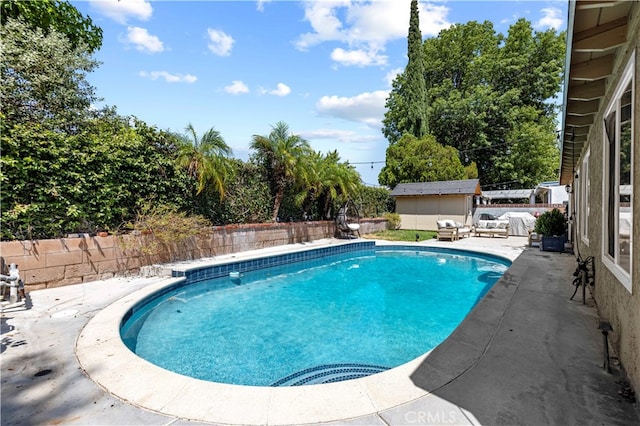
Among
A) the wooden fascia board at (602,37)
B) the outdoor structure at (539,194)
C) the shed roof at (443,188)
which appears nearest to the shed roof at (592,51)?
the wooden fascia board at (602,37)

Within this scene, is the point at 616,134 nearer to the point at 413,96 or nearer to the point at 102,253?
the point at 102,253

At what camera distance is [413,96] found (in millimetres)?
29188

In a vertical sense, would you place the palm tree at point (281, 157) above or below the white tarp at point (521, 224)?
above

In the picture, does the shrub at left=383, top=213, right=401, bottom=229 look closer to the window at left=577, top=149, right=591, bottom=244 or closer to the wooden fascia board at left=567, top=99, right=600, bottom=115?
the window at left=577, top=149, right=591, bottom=244

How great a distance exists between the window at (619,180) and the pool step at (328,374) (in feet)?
9.53

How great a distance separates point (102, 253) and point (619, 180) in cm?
911

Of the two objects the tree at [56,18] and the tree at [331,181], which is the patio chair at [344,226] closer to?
the tree at [331,181]

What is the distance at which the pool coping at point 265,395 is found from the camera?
7.88 ft

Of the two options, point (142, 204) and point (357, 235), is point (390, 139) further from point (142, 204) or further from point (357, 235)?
point (142, 204)

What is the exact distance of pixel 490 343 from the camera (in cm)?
359

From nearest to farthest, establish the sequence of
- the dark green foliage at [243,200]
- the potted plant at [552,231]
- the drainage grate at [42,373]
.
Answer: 1. the drainage grate at [42,373]
2. the potted plant at [552,231]
3. the dark green foliage at [243,200]

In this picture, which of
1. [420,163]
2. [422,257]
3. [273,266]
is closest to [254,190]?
[273,266]

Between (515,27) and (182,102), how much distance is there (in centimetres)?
3220

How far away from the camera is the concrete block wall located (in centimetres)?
610
